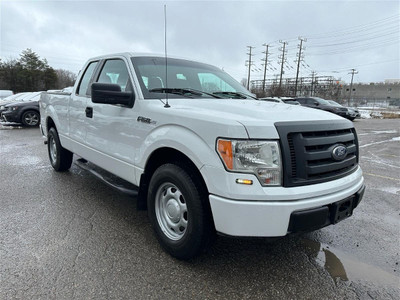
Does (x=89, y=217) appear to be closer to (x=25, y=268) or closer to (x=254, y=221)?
(x=25, y=268)

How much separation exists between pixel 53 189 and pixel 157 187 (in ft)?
8.69

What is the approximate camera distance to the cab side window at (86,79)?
14.3ft

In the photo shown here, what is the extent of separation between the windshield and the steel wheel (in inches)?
40.0

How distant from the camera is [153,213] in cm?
294

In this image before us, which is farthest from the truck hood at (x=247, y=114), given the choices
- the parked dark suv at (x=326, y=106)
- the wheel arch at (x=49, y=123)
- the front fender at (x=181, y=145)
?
the parked dark suv at (x=326, y=106)

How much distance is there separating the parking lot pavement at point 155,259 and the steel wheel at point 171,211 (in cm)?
26

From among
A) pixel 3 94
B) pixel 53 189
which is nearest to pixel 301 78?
pixel 3 94

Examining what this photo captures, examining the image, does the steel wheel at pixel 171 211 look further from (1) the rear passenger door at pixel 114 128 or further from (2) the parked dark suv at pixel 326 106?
(2) the parked dark suv at pixel 326 106

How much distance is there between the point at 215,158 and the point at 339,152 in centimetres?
108

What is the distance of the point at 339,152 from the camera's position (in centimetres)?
249

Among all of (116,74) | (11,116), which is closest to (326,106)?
(11,116)

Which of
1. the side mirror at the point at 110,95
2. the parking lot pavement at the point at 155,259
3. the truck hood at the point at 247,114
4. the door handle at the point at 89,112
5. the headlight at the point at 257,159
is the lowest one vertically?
the parking lot pavement at the point at 155,259

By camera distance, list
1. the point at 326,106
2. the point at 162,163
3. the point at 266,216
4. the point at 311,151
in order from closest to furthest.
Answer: the point at 266,216, the point at 311,151, the point at 162,163, the point at 326,106

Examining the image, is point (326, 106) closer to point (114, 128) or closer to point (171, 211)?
point (114, 128)
